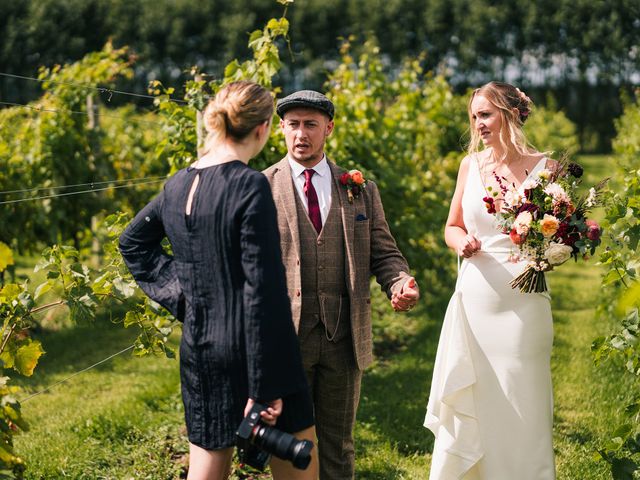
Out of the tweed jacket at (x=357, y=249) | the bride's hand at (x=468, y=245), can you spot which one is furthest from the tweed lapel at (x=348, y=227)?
the bride's hand at (x=468, y=245)

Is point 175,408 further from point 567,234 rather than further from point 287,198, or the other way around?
point 567,234

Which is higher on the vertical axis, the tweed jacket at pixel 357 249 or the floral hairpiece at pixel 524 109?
the floral hairpiece at pixel 524 109

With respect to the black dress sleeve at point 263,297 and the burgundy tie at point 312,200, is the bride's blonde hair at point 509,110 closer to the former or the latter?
the burgundy tie at point 312,200

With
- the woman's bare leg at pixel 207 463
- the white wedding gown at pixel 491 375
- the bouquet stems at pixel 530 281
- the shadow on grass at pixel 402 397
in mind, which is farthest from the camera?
the shadow on grass at pixel 402 397

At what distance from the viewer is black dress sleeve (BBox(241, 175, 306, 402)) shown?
236cm

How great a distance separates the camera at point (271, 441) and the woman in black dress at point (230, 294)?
0.12 ft

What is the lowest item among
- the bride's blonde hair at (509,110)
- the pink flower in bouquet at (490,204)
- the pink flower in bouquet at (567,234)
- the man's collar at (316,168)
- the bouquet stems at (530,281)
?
the bouquet stems at (530,281)

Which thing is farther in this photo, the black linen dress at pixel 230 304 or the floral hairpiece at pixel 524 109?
the floral hairpiece at pixel 524 109

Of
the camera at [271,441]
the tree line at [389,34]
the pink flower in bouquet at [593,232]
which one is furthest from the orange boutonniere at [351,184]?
the tree line at [389,34]

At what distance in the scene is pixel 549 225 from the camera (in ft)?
10.6

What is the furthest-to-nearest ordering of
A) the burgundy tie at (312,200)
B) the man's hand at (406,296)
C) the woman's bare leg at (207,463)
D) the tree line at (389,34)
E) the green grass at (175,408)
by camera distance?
1. the tree line at (389,34)
2. the green grass at (175,408)
3. the burgundy tie at (312,200)
4. the man's hand at (406,296)
5. the woman's bare leg at (207,463)

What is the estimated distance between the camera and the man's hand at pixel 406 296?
305cm

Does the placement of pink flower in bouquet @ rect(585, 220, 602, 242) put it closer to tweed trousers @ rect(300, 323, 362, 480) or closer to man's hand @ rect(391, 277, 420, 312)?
man's hand @ rect(391, 277, 420, 312)

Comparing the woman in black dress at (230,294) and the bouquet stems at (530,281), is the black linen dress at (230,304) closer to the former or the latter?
the woman in black dress at (230,294)
